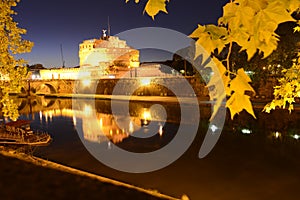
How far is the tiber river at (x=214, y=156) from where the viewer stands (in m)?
11.5

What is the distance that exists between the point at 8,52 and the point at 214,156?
11.6 metres

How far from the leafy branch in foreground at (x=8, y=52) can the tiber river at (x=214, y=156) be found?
554 cm

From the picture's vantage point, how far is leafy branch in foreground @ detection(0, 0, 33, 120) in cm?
974

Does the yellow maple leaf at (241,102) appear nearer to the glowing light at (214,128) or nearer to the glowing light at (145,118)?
the glowing light at (214,128)

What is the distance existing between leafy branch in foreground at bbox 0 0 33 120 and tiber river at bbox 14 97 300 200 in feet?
18.2

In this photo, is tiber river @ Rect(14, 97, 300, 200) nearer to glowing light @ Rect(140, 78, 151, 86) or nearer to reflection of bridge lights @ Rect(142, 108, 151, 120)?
reflection of bridge lights @ Rect(142, 108, 151, 120)

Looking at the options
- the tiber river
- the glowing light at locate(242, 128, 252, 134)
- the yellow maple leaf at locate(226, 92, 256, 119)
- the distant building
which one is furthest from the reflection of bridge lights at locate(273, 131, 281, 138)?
the distant building

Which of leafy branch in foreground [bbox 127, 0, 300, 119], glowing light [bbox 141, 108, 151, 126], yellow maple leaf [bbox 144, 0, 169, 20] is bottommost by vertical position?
glowing light [bbox 141, 108, 151, 126]

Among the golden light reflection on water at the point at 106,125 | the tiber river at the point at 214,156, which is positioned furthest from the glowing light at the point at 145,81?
the tiber river at the point at 214,156

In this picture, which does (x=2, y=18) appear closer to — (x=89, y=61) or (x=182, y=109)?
(x=182, y=109)

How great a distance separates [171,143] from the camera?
19281mm

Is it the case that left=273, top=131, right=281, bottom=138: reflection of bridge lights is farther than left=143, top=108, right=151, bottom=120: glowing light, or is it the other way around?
left=143, top=108, right=151, bottom=120: glowing light

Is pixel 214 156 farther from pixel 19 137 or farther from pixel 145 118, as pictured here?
pixel 145 118

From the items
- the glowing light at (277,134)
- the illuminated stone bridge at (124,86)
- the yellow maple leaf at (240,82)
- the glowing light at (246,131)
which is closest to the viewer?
the yellow maple leaf at (240,82)
